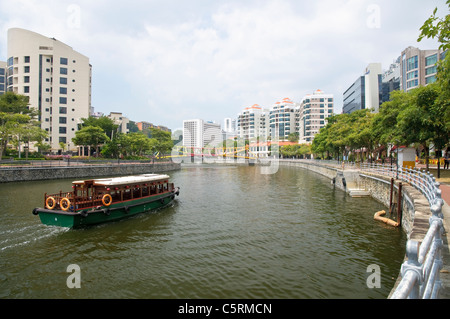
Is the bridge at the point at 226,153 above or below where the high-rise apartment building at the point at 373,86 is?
below

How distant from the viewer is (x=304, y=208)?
19953 mm

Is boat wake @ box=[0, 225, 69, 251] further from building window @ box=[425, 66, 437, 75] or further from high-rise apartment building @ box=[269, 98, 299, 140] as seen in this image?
high-rise apartment building @ box=[269, 98, 299, 140]

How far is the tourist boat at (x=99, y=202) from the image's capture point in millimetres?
13875

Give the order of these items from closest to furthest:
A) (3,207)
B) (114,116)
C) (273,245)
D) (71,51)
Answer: (273,245) → (3,207) → (71,51) → (114,116)

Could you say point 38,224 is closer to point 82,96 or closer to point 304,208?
point 304,208

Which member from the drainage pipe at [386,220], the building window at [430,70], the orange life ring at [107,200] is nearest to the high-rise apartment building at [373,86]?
the building window at [430,70]

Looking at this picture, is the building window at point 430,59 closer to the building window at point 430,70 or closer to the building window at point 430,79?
the building window at point 430,70

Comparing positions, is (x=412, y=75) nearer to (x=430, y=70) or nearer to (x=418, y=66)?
(x=418, y=66)

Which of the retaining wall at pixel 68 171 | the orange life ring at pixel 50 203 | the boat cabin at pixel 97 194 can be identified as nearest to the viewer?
the orange life ring at pixel 50 203

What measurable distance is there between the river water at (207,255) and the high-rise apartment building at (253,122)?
13689 cm
